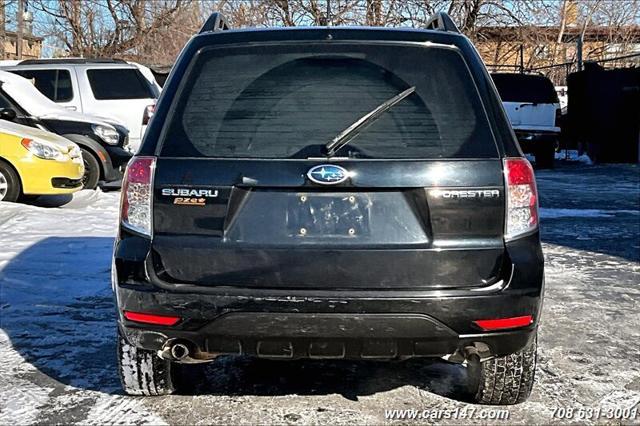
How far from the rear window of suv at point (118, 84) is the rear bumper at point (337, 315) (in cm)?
1009

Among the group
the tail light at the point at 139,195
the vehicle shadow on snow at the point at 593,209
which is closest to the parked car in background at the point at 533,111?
the vehicle shadow on snow at the point at 593,209

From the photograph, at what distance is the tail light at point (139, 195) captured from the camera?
303 centimetres

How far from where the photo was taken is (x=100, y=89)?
12.6 m

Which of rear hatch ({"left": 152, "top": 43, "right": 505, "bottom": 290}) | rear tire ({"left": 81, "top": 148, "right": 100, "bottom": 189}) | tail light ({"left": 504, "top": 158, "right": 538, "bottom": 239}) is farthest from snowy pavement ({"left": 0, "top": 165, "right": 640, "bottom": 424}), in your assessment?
rear tire ({"left": 81, "top": 148, "right": 100, "bottom": 189})

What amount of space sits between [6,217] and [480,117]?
22.3 ft

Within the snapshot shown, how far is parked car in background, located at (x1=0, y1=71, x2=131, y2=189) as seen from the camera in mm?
10898

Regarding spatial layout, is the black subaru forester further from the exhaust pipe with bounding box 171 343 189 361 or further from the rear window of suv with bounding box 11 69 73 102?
the rear window of suv with bounding box 11 69 73 102

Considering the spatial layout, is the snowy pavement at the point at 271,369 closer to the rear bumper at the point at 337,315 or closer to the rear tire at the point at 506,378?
the rear tire at the point at 506,378

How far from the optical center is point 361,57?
124 inches

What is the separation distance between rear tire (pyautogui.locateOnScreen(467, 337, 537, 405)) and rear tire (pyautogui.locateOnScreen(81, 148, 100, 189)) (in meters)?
8.69

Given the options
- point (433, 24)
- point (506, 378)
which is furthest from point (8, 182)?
point (506, 378)

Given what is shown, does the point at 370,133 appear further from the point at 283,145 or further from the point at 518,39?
the point at 518,39

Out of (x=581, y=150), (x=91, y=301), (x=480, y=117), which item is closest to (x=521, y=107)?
(x=581, y=150)

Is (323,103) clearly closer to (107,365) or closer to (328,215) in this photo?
(328,215)
